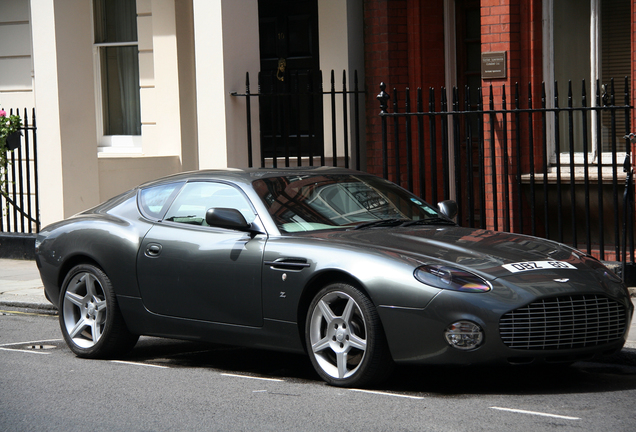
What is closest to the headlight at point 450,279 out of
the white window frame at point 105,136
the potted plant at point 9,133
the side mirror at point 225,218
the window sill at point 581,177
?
the side mirror at point 225,218

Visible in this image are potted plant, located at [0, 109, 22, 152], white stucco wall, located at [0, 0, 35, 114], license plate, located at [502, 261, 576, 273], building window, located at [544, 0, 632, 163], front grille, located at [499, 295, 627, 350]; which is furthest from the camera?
white stucco wall, located at [0, 0, 35, 114]

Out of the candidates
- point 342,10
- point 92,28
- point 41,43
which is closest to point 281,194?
point 342,10

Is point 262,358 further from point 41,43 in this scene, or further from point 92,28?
point 92,28

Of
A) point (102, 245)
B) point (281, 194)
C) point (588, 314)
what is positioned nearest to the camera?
point (588, 314)

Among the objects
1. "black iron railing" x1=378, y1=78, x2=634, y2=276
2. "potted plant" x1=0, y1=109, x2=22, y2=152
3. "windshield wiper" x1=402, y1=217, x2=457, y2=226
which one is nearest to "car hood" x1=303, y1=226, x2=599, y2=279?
"windshield wiper" x1=402, y1=217, x2=457, y2=226

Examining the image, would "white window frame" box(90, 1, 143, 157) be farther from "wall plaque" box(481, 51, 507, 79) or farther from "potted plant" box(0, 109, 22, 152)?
"wall plaque" box(481, 51, 507, 79)

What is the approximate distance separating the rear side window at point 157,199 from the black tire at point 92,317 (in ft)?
1.92

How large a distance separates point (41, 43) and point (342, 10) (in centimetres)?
394

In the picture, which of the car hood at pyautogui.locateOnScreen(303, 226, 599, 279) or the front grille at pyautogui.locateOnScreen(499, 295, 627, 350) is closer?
the front grille at pyautogui.locateOnScreen(499, 295, 627, 350)

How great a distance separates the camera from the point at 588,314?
5.51 meters

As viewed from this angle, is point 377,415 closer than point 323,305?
Yes

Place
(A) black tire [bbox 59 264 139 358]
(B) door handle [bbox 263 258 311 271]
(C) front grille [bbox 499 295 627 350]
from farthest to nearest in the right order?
(A) black tire [bbox 59 264 139 358], (B) door handle [bbox 263 258 311 271], (C) front grille [bbox 499 295 627 350]

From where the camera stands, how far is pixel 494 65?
408 inches

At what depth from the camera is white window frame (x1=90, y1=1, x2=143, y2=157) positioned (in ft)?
47.5
